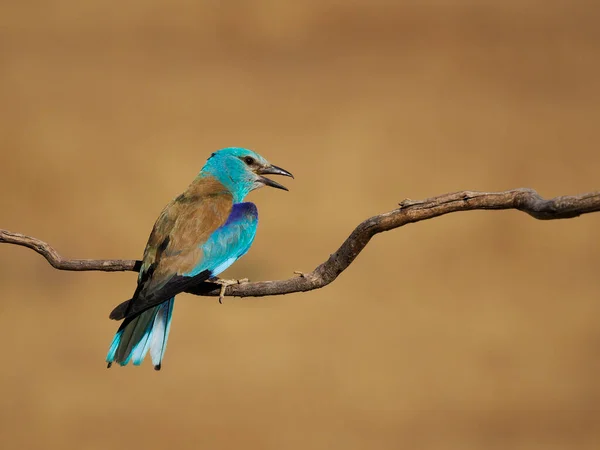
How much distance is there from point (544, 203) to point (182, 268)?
1.71 meters

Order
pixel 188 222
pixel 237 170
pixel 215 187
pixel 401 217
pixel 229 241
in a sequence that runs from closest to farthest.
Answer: pixel 401 217, pixel 188 222, pixel 229 241, pixel 215 187, pixel 237 170

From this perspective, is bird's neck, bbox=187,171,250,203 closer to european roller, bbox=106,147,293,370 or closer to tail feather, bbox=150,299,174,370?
european roller, bbox=106,147,293,370

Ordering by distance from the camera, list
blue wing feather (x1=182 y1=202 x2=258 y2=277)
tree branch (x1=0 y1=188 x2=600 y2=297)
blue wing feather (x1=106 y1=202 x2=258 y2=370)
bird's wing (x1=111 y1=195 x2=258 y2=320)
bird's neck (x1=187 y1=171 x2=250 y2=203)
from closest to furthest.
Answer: tree branch (x1=0 y1=188 x2=600 y2=297) → bird's wing (x1=111 y1=195 x2=258 y2=320) → blue wing feather (x1=106 y1=202 x2=258 y2=370) → blue wing feather (x1=182 y1=202 x2=258 y2=277) → bird's neck (x1=187 y1=171 x2=250 y2=203)

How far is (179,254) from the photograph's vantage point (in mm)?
4523

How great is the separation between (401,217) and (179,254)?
1249mm

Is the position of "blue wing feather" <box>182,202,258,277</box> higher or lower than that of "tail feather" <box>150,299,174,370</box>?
higher

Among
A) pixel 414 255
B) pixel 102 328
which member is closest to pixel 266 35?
pixel 414 255

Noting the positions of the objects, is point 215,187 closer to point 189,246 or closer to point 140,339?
point 189,246

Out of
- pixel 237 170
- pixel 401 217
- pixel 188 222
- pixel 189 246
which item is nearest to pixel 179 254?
pixel 189 246

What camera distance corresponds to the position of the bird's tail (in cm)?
446

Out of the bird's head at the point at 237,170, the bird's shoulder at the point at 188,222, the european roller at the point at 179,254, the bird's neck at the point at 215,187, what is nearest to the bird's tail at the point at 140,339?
the european roller at the point at 179,254

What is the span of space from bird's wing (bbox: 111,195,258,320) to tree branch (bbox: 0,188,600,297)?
14cm

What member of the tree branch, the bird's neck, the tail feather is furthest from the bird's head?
the tree branch

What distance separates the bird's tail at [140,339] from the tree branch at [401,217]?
0.95ft
